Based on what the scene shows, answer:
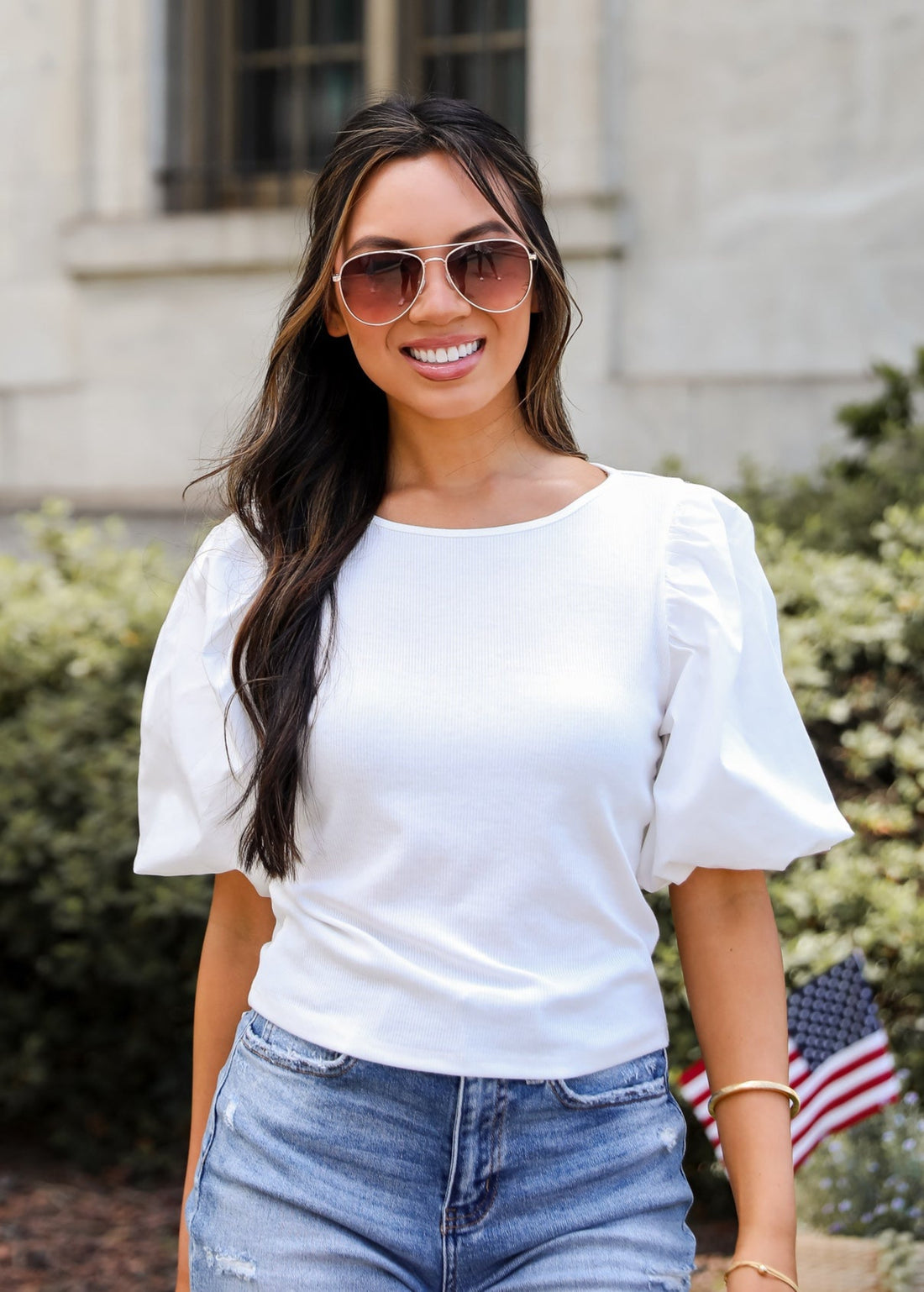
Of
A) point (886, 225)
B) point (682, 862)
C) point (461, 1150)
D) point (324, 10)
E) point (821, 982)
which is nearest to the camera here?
point (461, 1150)

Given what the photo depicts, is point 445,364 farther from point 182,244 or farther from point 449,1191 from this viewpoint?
point 182,244

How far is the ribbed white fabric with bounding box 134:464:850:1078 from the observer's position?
1501 mm

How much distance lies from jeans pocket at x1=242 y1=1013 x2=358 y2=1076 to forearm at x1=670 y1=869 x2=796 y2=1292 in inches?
15.9

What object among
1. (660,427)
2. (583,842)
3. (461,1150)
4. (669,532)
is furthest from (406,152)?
(660,427)

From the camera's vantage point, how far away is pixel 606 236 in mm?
5879

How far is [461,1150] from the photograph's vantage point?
1.47 meters

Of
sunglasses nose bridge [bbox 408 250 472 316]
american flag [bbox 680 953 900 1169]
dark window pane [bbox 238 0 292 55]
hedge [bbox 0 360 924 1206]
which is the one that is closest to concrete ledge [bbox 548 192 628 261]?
hedge [bbox 0 360 924 1206]

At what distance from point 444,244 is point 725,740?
667 mm

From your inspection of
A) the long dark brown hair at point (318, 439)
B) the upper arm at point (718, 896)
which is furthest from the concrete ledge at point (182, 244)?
the upper arm at point (718, 896)

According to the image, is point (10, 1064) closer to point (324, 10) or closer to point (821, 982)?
point (821, 982)

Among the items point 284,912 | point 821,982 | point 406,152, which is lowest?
point 821,982

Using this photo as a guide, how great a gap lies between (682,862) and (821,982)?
0.99 meters

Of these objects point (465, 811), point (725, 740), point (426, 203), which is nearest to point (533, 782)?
point (465, 811)

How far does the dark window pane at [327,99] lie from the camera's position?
266 inches
